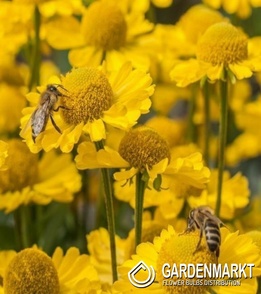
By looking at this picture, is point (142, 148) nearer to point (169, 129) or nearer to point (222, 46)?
point (222, 46)

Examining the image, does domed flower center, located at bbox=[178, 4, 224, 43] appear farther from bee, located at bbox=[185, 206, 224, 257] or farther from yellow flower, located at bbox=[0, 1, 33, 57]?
bee, located at bbox=[185, 206, 224, 257]

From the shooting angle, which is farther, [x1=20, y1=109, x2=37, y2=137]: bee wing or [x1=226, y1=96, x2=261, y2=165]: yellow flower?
[x1=226, y1=96, x2=261, y2=165]: yellow flower

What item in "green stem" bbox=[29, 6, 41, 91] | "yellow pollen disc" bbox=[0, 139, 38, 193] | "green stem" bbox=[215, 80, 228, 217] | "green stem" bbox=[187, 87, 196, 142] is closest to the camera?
"green stem" bbox=[215, 80, 228, 217]

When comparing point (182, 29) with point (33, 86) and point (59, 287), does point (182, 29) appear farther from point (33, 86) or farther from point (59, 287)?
point (59, 287)

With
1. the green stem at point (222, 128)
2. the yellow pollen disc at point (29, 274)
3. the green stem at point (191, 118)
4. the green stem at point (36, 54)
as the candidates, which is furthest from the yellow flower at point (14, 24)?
the yellow pollen disc at point (29, 274)

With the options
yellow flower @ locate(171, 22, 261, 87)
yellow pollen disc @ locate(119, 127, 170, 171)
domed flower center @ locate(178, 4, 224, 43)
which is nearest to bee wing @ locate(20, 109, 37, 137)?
yellow pollen disc @ locate(119, 127, 170, 171)

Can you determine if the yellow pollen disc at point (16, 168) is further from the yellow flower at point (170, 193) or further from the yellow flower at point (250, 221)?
the yellow flower at point (250, 221)

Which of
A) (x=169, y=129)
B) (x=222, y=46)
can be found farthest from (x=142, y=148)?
(x=169, y=129)

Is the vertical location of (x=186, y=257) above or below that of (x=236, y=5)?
below
